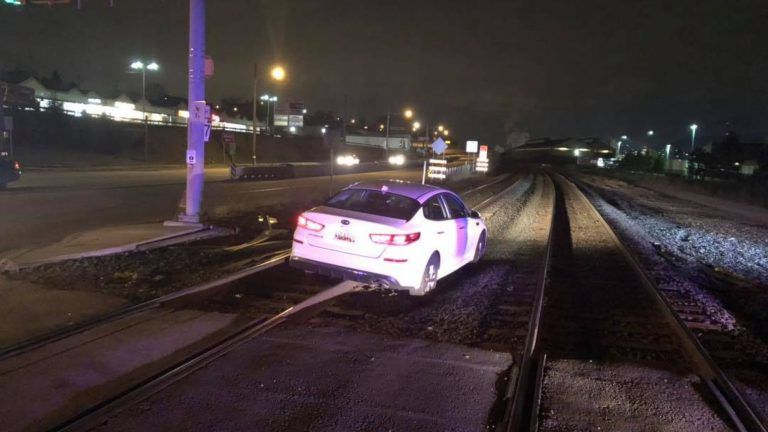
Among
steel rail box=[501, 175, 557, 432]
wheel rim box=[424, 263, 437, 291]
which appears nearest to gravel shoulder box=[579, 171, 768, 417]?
steel rail box=[501, 175, 557, 432]

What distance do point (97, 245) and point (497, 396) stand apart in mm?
8630

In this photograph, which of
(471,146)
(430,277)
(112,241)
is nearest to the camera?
(430,277)

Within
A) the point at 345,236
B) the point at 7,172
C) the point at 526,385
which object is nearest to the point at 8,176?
the point at 7,172

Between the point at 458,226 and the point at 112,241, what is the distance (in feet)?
21.3

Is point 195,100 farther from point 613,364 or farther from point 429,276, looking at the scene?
point 613,364

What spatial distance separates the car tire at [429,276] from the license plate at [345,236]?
106 cm

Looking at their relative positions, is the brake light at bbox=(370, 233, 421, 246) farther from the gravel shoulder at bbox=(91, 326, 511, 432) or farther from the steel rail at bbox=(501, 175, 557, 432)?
the steel rail at bbox=(501, 175, 557, 432)

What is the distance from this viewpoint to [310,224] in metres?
8.64

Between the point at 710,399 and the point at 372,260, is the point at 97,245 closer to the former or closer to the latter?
the point at 372,260

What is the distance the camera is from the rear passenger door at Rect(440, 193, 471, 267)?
32.0 feet

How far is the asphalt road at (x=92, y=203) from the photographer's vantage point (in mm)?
14344

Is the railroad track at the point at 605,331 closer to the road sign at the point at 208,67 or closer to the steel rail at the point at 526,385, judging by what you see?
the steel rail at the point at 526,385

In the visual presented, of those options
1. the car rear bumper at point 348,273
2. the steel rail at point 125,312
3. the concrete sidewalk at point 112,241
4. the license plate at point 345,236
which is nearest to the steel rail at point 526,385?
the car rear bumper at point 348,273

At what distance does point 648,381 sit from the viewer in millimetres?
5844
